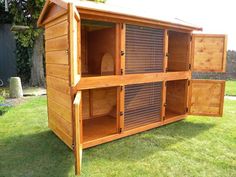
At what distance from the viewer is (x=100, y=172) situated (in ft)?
7.98

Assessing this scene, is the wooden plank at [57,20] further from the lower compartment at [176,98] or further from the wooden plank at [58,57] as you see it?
the lower compartment at [176,98]

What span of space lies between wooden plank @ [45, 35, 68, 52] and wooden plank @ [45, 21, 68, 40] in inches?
2.2

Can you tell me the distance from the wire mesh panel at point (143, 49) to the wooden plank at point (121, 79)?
10 centimetres

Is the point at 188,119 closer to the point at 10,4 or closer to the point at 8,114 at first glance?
the point at 8,114

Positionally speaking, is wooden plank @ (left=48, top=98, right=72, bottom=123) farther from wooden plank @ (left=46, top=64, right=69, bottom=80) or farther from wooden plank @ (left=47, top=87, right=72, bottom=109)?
wooden plank @ (left=46, top=64, right=69, bottom=80)

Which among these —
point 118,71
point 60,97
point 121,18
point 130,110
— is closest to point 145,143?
point 130,110

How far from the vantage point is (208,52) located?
4.38m

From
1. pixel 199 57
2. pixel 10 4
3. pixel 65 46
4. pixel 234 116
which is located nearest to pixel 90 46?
pixel 65 46

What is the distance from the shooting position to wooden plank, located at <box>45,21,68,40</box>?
2.56 meters

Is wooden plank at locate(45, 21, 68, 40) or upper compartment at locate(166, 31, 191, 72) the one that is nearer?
wooden plank at locate(45, 21, 68, 40)

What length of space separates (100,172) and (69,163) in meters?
0.45

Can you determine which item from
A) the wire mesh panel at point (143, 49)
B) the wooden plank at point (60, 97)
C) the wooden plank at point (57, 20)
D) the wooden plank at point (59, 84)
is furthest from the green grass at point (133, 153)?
the wooden plank at point (57, 20)

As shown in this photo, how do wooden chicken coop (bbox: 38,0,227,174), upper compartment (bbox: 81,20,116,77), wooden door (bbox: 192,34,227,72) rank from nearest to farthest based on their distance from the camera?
wooden chicken coop (bbox: 38,0,227,174)
upper compartment (bbox: 81,20,116,77)
wooden door (bbox: 192,34,227,72)

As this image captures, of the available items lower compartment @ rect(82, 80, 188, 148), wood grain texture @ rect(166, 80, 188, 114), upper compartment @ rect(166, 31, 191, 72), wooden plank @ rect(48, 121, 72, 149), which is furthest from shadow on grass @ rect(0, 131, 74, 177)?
upper compartment @ rect(166, 31, 191, 72)
